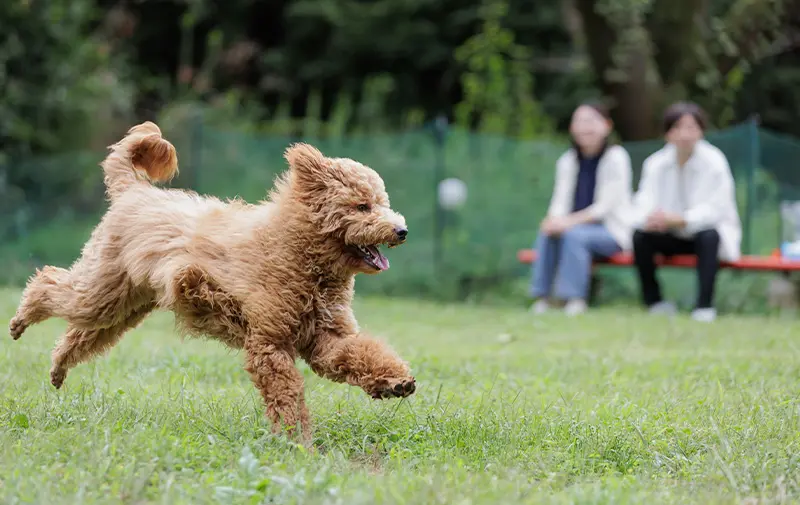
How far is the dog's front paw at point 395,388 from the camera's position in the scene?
3.84 m

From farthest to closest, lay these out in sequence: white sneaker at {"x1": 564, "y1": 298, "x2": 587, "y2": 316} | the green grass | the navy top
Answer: the navy top < white sneaker at {"x1": 564, "y1": 298, "x2": 587, "y2": 316} < the green grass

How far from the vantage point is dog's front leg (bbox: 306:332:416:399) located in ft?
12.7

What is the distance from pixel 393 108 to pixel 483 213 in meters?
8.16

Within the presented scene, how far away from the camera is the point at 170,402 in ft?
15.0

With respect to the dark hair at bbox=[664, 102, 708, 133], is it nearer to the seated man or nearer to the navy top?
the seated man

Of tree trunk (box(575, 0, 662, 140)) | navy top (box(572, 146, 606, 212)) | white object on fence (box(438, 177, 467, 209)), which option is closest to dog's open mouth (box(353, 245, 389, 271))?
navy top (box(572, 146, 606, 212))

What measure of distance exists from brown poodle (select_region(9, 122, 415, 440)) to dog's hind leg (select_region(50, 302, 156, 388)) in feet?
1.22

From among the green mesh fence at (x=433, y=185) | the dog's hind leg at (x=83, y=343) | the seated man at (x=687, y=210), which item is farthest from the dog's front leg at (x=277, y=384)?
the green mesh fence at (x=433, y=185)

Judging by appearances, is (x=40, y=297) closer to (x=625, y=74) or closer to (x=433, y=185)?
(x=433, y=185)

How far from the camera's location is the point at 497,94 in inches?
566

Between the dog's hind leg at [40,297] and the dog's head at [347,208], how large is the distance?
1.41 metres

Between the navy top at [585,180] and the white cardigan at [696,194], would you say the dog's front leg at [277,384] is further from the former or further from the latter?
the navy top at [585,180]

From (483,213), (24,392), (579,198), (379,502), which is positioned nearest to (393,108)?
(483,213)

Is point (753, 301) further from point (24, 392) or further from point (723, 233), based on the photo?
point (24, 392)
